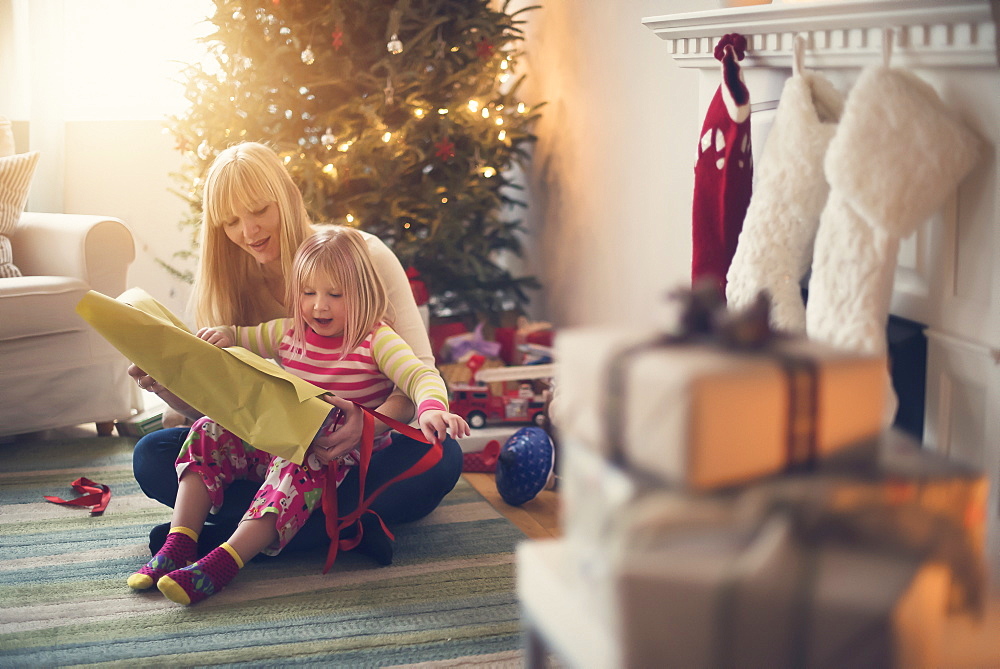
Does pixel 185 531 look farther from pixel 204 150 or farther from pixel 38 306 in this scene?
pixel 204 150

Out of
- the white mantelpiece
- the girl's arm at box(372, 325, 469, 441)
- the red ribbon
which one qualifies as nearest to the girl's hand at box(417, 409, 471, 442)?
the girl's arm at box(372, 325, 469, 441)

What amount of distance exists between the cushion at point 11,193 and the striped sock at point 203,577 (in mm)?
1478

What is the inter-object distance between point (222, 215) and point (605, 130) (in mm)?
1212

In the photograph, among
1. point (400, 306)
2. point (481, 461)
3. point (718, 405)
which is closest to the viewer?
point (718, 405)

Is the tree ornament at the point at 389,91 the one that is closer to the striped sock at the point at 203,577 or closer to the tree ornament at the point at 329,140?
the tree ornament at the point at 329,140

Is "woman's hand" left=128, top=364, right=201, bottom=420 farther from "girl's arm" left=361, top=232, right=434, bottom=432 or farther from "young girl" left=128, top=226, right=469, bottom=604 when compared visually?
"girl's arm" left=361, top=232, right=434, bottom=432

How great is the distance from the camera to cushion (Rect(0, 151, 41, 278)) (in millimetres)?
2549

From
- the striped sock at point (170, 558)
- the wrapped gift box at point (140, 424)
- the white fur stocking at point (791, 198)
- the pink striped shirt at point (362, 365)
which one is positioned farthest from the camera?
the wrapped gift box at point (140, 424)

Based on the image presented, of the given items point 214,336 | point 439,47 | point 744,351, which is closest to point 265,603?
point 214,336

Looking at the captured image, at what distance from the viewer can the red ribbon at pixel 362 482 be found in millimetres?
1587

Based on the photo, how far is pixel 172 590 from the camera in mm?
1449

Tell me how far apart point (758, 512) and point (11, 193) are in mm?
2672

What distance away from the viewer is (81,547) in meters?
1.75

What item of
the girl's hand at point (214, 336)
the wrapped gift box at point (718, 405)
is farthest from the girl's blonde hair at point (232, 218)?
the wrapped gift box at point (718, 405)
